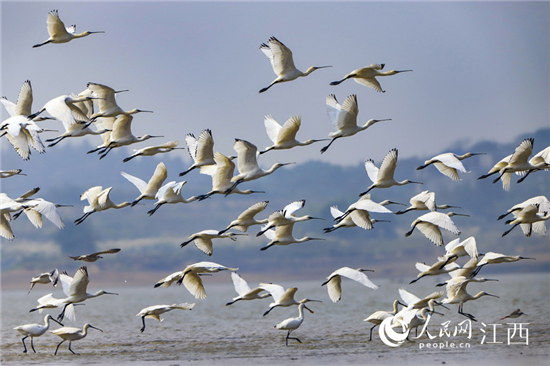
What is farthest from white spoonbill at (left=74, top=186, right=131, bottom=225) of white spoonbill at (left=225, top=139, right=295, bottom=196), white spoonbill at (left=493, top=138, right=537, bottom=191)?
white spoonbill at (left=493, top=138, right=537, bottom=191)

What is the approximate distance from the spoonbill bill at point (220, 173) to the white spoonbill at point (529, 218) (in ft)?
22.1

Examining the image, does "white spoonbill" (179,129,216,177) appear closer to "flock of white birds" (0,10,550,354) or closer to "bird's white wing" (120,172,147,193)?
"flock of white birds" (0,10,550,354)

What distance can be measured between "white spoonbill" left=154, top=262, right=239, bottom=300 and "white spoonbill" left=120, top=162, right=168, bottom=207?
2.07m

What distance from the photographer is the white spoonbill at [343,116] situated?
16375mm

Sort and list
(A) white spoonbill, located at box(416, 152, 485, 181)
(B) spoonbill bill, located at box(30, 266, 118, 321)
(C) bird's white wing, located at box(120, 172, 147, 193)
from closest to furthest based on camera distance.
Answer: (A) white spoonbill, located at box(416, 152, 485, 181) < (B) spoonbill bill, located at box(30, 266, 118, 321) < (C) bird's white wing, located at box(120, 172, 147, 193)

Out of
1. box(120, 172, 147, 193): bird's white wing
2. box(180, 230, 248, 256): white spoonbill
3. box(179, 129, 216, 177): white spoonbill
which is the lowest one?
box(180, 230, 248, 256): white spoonbill

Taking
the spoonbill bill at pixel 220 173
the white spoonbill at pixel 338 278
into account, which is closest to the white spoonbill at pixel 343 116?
the spoonbill bill at pixel 220 173

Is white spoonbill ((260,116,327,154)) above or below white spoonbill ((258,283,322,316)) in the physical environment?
above

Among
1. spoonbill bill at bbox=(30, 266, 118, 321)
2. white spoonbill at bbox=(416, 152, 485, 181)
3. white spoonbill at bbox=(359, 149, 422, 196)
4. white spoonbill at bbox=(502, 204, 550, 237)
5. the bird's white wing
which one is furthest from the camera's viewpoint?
the bird's white wing

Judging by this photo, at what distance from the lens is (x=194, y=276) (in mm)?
17250

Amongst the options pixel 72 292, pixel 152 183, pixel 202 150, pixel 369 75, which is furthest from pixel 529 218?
pixel 72 292

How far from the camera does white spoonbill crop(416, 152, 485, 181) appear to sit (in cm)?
1578

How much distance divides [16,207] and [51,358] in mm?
3943

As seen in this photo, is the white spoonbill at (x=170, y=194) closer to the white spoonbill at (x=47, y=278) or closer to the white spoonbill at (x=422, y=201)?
the white spoonbill at (x=47, y=278)
